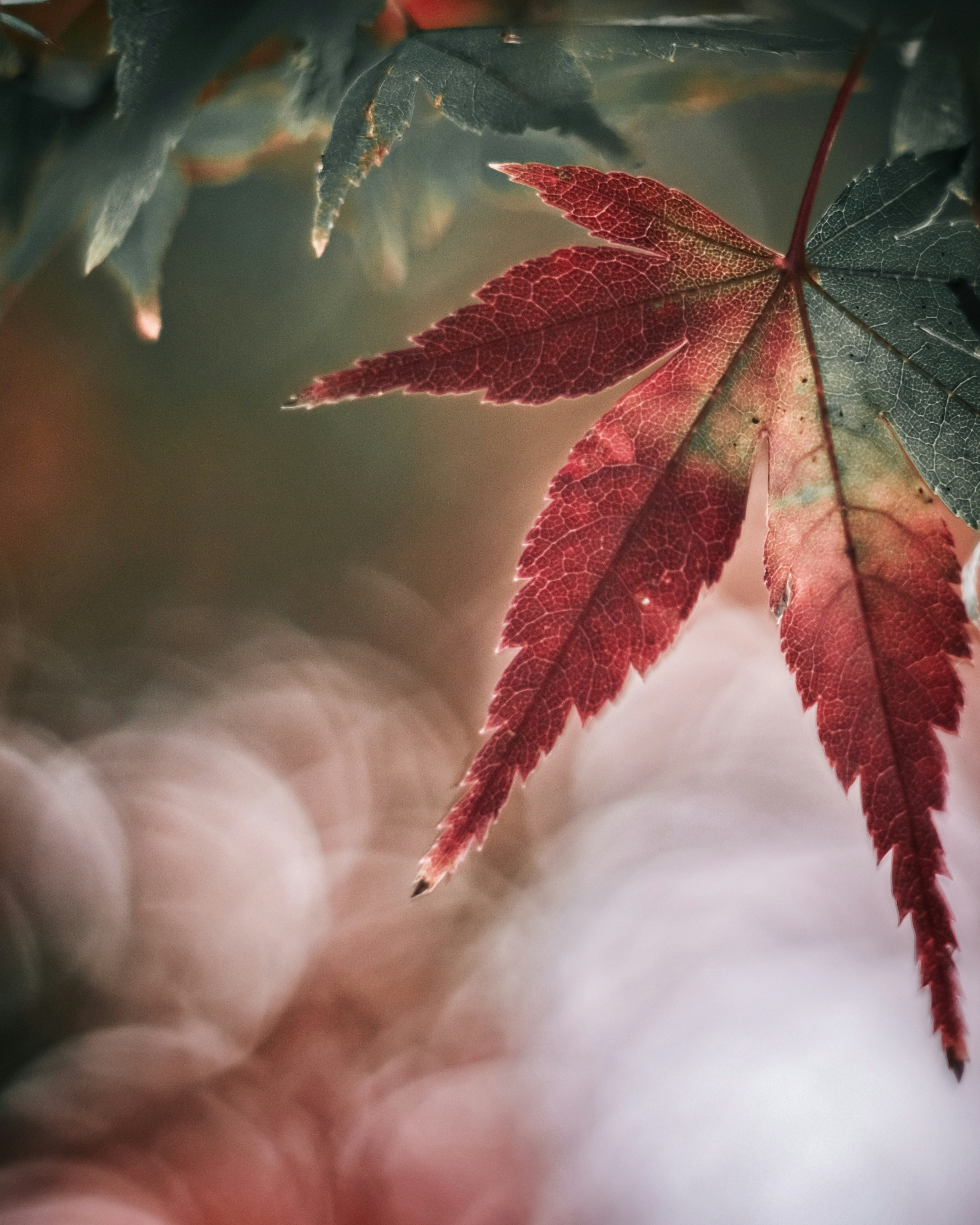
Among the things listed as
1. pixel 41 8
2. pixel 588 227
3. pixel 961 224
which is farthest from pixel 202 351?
pixel 961 224

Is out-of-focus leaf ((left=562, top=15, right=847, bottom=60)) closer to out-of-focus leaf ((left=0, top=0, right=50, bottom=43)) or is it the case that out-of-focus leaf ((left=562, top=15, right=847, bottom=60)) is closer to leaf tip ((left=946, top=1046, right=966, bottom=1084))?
out-of-focus leaf ((left=0, top=0, right=50, bottom=43))

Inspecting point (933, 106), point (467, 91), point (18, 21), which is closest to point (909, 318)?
point (933, 106)

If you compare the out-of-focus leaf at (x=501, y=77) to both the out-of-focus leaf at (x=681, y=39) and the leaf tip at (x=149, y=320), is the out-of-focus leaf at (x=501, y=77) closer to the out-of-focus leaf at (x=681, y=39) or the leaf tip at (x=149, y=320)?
the out-of-focus leaf at (x=681, y=39)

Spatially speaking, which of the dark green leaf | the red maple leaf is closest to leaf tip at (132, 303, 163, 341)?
the red maple leaf

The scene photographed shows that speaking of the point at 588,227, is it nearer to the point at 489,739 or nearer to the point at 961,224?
the point at 961,224

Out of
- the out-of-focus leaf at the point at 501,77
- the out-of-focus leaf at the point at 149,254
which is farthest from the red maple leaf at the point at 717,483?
the out-of-focus leaf at the point at 149,254

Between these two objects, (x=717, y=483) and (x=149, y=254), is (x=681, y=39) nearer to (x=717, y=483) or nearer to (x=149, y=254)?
(x=717, y=483)
